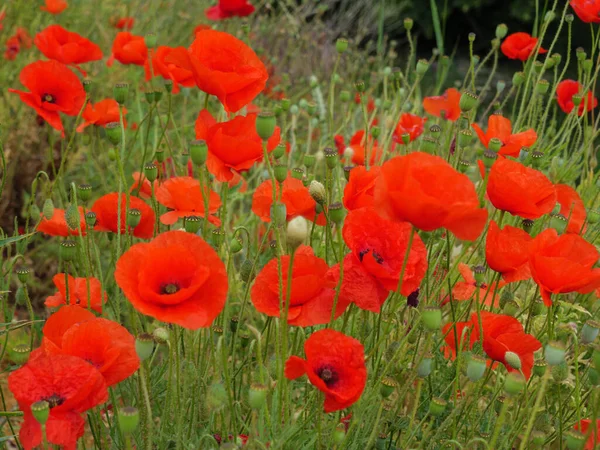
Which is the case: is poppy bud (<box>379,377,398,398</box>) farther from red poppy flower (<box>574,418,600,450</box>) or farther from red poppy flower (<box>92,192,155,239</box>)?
red poppy flower (<box>92,192,155,239</box>)

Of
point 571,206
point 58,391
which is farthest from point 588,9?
A: point 58,391

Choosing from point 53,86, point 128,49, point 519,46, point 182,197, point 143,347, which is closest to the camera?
point 143,347

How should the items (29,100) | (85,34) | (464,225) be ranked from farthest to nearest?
(85,34)
(29,100)
(464,225)

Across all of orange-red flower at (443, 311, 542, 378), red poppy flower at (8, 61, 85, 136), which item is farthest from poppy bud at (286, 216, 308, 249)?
red poppy flower at (8, 61, 85, 136)

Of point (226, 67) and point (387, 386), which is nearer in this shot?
point (387, 386)

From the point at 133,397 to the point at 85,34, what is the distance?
3.05 metres

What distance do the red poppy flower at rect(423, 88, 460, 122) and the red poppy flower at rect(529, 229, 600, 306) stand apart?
1.25 m

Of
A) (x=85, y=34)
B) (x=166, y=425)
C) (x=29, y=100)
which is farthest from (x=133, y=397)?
(x=85, y=34)

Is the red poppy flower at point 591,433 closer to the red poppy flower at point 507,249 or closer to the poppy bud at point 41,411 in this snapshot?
the red poppy flower at point 507,249

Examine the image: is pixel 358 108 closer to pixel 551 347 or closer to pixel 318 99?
pixel 318 99

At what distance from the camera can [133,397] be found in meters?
1.53

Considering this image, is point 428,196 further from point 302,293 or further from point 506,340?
point 506,340

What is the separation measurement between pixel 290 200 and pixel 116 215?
0.37 meters

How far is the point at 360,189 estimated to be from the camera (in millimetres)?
1323
